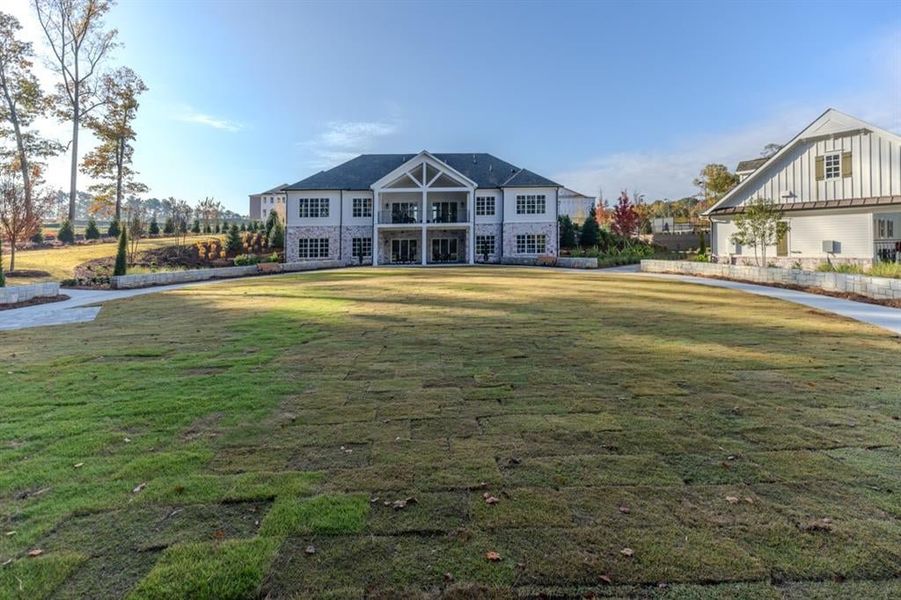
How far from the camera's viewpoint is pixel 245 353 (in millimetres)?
7605

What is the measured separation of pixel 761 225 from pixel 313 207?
95.3ft

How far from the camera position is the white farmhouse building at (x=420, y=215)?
3781cm

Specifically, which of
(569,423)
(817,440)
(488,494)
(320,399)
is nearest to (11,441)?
(320,399)

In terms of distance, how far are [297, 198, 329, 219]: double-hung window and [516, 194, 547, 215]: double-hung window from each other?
47.8 ft

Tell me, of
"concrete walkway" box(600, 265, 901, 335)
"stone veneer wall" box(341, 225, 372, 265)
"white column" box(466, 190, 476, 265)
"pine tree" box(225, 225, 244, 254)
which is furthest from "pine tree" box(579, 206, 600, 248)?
"pine tree" box(225, 225, 244, 254)

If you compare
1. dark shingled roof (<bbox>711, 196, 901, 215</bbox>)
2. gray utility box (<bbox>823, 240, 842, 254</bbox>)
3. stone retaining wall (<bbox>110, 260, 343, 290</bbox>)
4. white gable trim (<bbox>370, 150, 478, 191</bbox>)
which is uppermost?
white gable trim (<bbox>370, 150, 478, 191</bbox>)

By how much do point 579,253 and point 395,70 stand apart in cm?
1799

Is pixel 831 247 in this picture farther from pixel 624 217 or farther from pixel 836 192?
pixel 624 217

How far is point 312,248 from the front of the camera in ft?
127

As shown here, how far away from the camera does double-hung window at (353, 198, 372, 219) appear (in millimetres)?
38719

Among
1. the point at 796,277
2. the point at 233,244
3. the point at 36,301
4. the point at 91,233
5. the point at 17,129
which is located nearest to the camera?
the point at 36,301

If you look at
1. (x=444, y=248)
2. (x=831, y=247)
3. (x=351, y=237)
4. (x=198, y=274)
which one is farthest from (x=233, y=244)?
(x=831, y=247)

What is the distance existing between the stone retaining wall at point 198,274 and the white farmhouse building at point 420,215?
5379mm

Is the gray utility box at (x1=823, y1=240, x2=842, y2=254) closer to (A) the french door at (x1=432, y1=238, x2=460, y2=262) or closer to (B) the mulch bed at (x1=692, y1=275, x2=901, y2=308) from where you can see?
(B) the mulch bed at (x1=692, y1=275, x2=901, y2=308)
